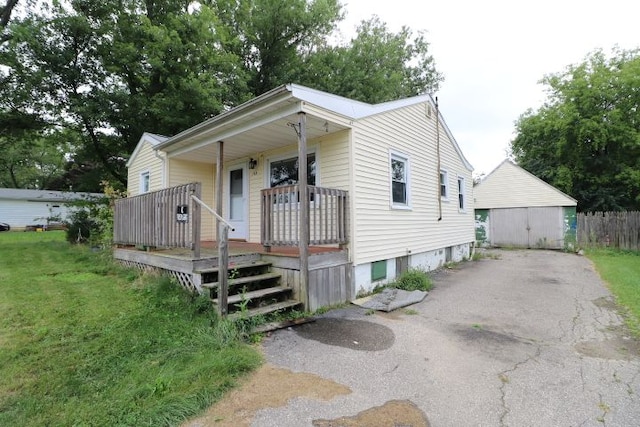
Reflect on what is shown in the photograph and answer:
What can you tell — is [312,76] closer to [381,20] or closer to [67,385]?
[381,20]

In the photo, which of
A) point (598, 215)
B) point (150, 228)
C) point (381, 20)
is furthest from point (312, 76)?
point (598, 215)

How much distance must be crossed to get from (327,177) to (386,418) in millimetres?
4811

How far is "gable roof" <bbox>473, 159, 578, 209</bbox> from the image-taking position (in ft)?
53.5

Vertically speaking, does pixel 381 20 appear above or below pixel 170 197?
above

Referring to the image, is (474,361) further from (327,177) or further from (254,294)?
(327,177)

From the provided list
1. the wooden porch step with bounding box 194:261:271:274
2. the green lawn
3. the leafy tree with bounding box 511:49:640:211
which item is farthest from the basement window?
the leafy tree with bounding box 511:49:640:211

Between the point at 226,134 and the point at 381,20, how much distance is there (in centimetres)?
2080

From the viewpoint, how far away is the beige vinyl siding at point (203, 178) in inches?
365

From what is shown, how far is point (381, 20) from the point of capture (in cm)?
2255

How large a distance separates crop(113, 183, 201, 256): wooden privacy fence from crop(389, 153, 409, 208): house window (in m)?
4.34

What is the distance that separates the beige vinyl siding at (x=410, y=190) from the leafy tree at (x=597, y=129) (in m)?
14.5

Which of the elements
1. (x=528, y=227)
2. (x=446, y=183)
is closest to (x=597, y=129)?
(x=528, y=227)

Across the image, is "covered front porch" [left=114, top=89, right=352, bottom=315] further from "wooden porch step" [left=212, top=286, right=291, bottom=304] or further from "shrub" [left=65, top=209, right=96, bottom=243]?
"shrub" [left=65, top=209, right=96, bottom=243]

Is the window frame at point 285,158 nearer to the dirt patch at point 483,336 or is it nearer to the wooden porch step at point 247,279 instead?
the wooden porch step at point 247,279
